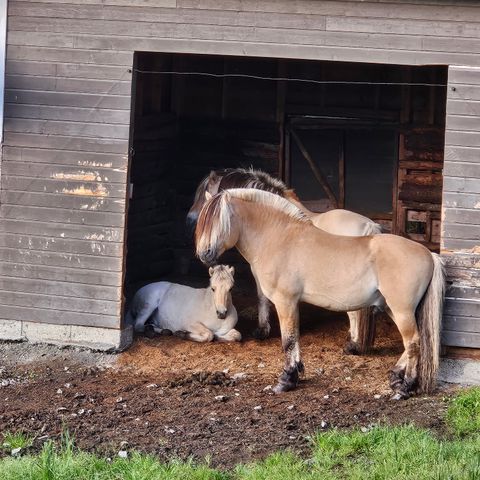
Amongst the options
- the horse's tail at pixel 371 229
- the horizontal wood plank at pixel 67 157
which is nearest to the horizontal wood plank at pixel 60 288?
the horizontal wood plank at pixel 67 157

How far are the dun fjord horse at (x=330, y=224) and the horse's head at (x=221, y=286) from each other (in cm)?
66

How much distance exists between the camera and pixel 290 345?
383 inches

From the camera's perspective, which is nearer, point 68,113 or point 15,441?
point 15,441

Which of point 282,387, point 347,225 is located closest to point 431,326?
point 282,387

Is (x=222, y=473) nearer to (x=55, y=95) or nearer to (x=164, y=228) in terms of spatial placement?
(x=55, y=95)

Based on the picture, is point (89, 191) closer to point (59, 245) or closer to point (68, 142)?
point (68, 142)

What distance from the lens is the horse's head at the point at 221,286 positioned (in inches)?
432

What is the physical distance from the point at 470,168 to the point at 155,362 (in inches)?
137

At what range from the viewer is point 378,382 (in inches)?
392

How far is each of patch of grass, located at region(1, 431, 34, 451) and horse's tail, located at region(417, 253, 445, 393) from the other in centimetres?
345

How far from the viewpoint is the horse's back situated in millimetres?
10688

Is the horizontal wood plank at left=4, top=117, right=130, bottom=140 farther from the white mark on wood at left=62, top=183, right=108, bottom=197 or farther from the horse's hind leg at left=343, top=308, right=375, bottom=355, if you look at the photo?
the horse's hind leg at left=343, top=308, right=375, bottom=355

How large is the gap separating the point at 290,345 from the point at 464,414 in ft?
5.57

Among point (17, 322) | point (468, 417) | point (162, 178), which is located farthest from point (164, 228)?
point (468, 417)
